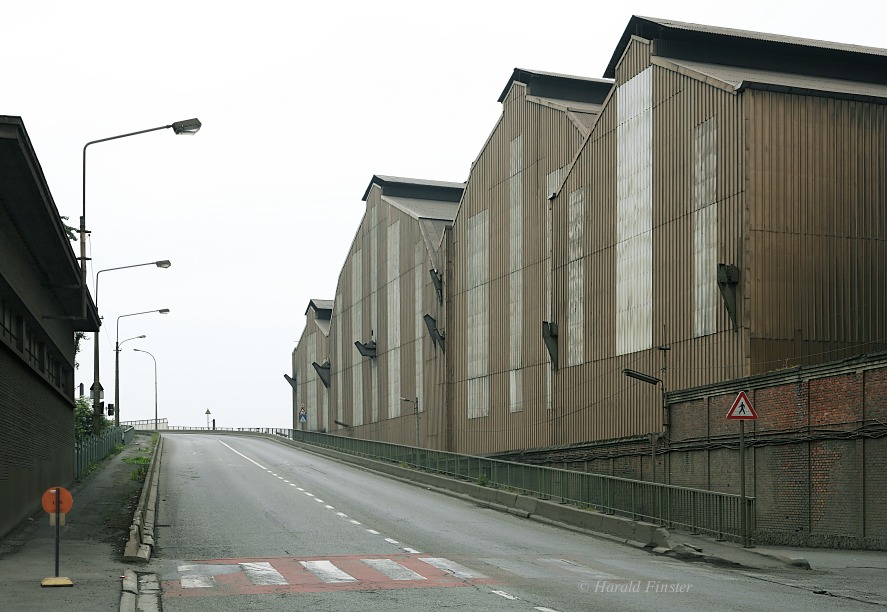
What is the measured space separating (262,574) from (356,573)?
1570 millimetres

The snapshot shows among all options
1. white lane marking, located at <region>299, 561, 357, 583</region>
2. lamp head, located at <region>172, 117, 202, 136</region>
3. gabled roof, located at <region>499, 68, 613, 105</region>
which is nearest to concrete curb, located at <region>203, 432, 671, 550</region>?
white lane marking, located at <region>299, 561, 357, 583</region>

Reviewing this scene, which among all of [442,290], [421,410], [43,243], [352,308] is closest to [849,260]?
[43,243]

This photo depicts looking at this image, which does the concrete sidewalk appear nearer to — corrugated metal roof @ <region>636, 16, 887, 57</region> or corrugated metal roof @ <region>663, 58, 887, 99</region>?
corrugated metal roof @ <region>663, 58, 887, 99</region>

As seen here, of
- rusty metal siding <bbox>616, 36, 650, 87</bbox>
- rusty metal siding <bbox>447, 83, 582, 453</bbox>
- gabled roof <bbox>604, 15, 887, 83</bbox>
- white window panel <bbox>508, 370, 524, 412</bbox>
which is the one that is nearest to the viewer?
rusty metal siding <bbox>616, 36, 650, 87</bbox>

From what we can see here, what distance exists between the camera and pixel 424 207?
80.8 metres

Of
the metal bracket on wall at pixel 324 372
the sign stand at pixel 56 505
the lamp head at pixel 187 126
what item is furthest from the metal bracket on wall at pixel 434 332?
the sign stand at pixel 56 505

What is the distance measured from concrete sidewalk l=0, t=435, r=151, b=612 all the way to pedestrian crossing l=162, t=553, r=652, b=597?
1.13 metres

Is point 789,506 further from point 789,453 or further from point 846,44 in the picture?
point 846,44

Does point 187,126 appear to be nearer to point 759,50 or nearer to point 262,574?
point 262,574

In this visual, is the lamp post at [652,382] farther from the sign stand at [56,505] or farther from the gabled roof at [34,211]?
the sign stand at [56,505]

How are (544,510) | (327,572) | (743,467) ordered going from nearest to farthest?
(327,572) < (743,467) < (544,510)

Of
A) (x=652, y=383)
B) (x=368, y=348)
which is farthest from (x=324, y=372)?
(x=652, y=383)

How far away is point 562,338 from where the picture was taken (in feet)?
155

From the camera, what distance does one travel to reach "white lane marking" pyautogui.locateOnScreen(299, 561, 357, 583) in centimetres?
1802
